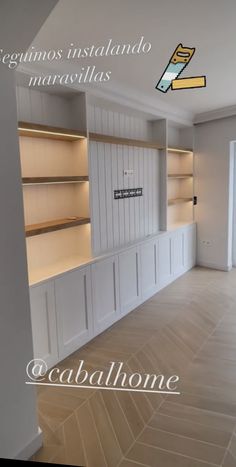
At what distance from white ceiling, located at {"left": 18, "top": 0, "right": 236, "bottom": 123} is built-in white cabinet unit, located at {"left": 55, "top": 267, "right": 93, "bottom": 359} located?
195 centimetres

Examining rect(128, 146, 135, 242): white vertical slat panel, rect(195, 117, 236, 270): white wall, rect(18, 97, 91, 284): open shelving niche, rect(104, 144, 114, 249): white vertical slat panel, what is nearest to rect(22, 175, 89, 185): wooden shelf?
rect(18, 97, 91, 284): open shelving niche

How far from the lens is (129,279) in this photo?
4.23 meters

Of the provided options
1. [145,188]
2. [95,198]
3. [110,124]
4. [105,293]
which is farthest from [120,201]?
[105,293]

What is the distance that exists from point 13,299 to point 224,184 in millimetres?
4821

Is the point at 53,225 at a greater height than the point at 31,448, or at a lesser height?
greater

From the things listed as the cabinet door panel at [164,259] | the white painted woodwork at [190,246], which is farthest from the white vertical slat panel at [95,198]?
the white painted woodwork at [190,246]

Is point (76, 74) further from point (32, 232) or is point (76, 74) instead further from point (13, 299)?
point (13, 299)

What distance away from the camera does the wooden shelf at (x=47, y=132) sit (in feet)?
9.28

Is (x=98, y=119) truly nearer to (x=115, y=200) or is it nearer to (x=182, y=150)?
(x=115, y=200)

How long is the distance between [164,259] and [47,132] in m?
2.83

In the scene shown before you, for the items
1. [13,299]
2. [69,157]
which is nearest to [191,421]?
[13,299]

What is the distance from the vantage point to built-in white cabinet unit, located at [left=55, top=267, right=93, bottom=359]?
311cm

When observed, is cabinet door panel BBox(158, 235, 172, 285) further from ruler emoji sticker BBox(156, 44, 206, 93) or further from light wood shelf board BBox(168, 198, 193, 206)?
ruler emoji sticker BBox(156, 44, 206, 93)

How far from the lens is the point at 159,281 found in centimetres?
502
